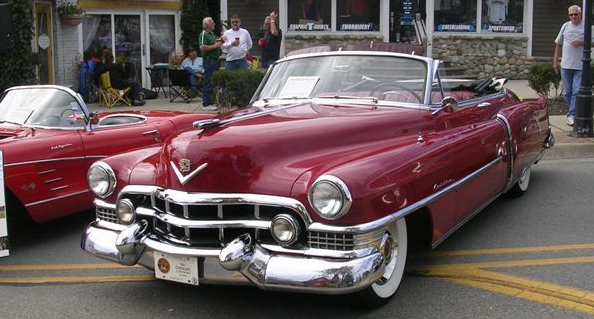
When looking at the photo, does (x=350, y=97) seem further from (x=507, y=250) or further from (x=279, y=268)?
(x=279, y=268)

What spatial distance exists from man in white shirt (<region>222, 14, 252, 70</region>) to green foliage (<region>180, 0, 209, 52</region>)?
5.48 metres

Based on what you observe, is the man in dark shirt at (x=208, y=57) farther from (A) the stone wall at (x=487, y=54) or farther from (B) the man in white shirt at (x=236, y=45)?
(A) the stone wall at (x=487, y=54)

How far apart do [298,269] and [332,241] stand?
0.80 feet

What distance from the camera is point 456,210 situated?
→ 4.75m

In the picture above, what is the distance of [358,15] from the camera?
1839 centimetres

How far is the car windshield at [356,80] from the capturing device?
5230mm

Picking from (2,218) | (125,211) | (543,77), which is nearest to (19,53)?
(2,218)

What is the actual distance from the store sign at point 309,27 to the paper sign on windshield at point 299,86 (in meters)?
13.3

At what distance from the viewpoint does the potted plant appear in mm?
15445

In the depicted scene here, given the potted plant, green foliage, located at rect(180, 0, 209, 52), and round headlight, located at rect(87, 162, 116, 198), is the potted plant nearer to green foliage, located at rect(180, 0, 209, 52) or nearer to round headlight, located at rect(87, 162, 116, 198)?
green foliage, located at rect(180, 0, 209, 52)

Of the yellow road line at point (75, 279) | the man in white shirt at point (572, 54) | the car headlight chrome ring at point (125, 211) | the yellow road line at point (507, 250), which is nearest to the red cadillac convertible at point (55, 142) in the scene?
the yellow road line at point (75, 279)

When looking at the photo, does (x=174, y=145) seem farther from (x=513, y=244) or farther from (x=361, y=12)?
(x=361, y=12)

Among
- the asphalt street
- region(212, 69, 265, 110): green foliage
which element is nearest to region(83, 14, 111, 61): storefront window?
region(212, 69, 265, 110): green foliage

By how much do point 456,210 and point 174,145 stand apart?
2011 millimetres
